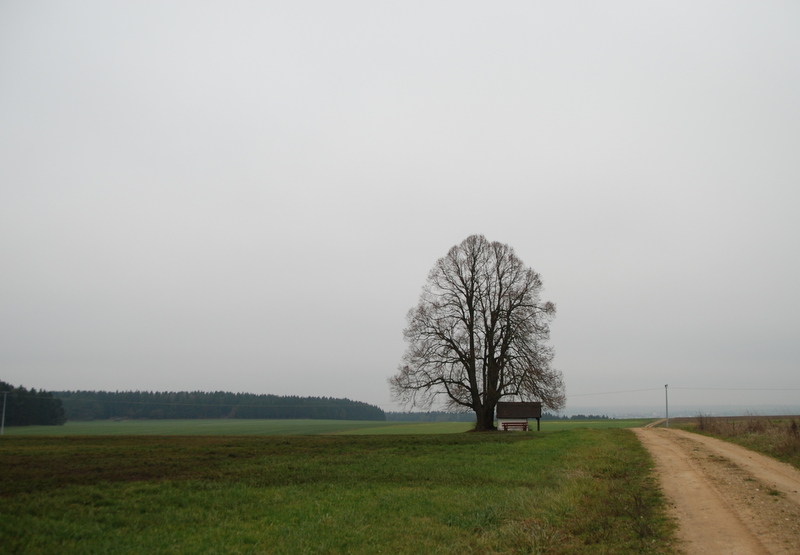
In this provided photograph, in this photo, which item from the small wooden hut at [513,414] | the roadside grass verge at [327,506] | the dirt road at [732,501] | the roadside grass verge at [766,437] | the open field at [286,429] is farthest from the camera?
the open field at [286,429]

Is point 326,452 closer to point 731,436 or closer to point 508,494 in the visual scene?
point 508,494

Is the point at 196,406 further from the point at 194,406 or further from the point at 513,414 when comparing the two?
the point at 513,414

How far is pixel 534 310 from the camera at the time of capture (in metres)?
42.1

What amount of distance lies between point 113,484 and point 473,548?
30.9ft

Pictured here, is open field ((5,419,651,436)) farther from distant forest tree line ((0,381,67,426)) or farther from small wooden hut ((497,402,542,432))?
small wooden hut ((497,402,542,432))

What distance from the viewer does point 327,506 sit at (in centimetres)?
1180

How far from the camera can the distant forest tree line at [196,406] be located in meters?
120

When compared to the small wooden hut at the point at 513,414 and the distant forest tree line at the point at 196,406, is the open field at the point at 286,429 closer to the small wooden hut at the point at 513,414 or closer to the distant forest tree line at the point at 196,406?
the small wooden hut at the point at 513,414

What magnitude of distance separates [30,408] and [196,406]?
47062 millimetres

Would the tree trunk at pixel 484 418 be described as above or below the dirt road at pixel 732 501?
below

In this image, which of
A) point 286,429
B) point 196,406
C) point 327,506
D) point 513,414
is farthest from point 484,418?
point 196,406

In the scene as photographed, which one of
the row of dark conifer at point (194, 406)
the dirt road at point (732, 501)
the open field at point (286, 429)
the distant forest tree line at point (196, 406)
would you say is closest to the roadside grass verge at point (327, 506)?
the dirt road at point (732, 501)

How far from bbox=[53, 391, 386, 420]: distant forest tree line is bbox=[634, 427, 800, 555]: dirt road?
12196cm

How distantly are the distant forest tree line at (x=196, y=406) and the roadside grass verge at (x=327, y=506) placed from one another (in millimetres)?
114141
